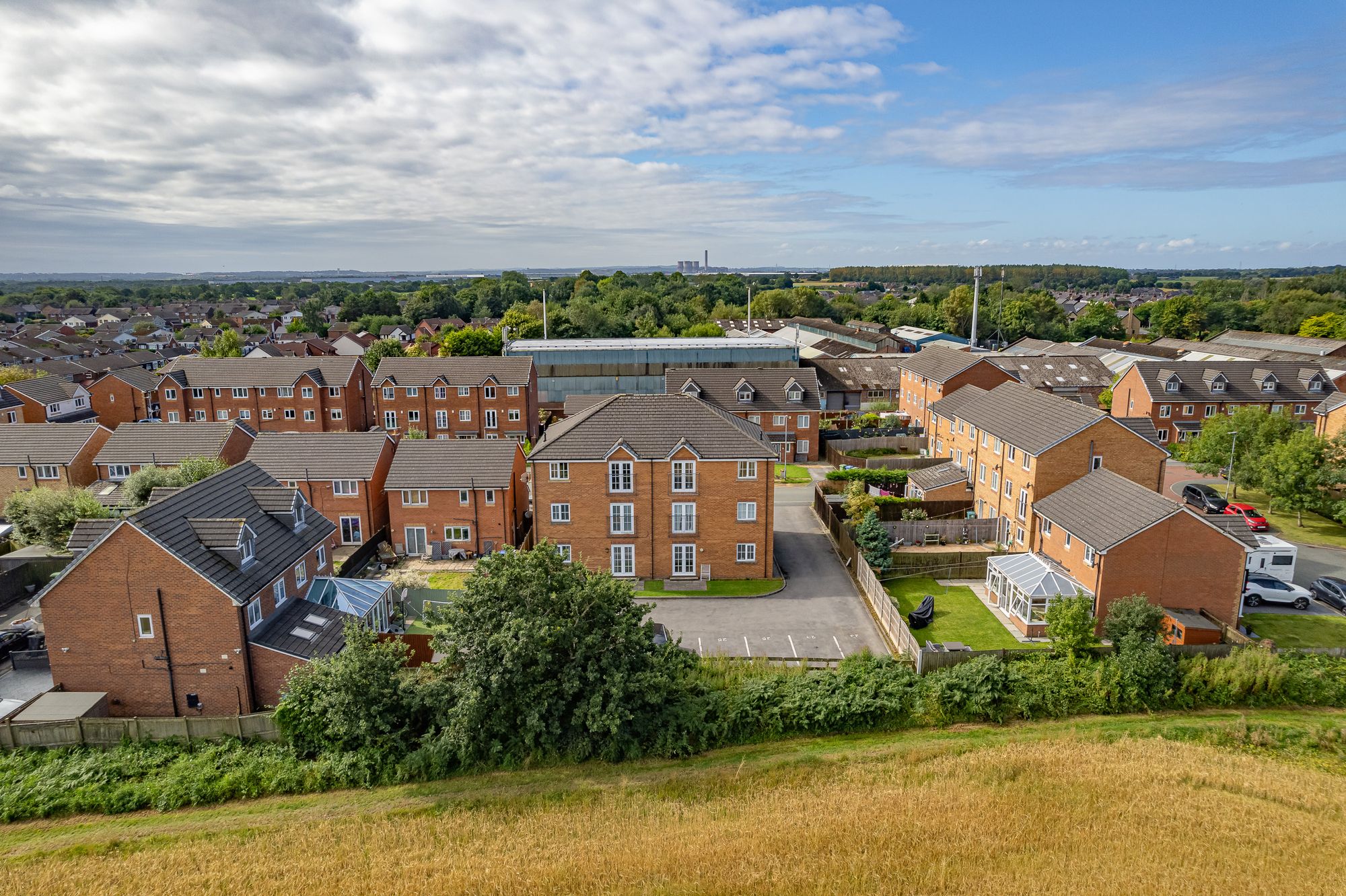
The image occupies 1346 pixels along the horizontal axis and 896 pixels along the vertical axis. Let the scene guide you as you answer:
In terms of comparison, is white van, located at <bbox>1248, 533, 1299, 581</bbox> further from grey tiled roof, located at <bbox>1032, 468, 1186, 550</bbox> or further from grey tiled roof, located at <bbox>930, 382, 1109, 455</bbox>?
grey tiled roof, located at <bbox>930, 382, 1109, 455</bbox>

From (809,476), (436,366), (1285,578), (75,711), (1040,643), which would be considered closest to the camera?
(75,711)

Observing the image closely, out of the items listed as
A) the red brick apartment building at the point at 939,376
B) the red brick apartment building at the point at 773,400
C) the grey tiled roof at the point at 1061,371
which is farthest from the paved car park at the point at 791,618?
the grey tiled roof at the point at 1061,371

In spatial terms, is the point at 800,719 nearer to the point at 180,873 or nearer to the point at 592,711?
the point at 592,711

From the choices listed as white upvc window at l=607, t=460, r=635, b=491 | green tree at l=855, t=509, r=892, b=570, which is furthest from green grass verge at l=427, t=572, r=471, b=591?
green tree at l=855, t=509, r=892, b=570

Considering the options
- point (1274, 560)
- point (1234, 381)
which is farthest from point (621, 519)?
point (1234, 381)

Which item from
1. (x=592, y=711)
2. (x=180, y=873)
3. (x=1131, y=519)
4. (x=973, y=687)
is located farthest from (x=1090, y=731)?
(x=180, y=873)

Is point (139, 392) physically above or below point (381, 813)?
above
